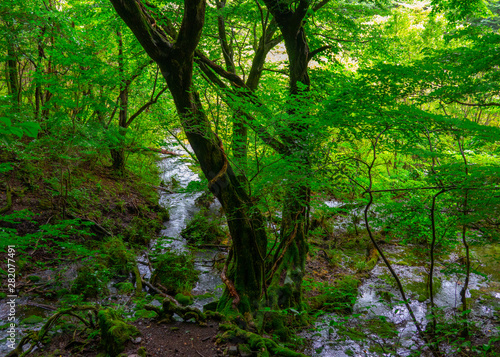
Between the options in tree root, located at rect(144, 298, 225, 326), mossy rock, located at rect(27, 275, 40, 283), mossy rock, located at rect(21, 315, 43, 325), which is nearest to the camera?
mossy rock, located at rect(21, 315, 43, 325)

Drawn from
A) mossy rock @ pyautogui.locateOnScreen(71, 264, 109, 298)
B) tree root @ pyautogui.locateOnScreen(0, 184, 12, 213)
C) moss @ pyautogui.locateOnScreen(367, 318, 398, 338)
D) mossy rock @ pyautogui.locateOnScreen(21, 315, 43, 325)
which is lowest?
mossy rock @ pyautogui.locateOnScreen(21, 315, 43, 325)

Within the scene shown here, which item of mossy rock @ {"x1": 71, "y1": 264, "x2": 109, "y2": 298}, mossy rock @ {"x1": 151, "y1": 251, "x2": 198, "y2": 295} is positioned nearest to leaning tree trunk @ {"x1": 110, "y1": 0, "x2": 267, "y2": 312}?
mossy rock @ {"x1": 151, "y1": 251, "x2": 198, "y2": 295}

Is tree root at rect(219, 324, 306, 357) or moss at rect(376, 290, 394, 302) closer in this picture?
tree root at rect(219, 324, 306, 357)

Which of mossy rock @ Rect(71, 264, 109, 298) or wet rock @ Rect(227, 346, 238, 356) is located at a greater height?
wet rock @ Rect(227, 346, 238, 356)

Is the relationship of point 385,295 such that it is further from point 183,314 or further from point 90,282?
point 90,282

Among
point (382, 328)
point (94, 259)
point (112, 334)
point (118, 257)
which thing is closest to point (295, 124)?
point (112, 334)

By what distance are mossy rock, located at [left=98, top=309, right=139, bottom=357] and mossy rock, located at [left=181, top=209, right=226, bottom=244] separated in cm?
507

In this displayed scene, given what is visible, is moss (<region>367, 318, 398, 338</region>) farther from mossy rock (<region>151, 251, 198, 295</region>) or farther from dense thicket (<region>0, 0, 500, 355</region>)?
mossy rock (<region>151, 251, 198, 295</region>)

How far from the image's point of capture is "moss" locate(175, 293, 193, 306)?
520 cm

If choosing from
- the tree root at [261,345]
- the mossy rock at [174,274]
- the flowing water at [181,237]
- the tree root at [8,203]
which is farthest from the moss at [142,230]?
the tree root at [261,345]

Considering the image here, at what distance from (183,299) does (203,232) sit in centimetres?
341

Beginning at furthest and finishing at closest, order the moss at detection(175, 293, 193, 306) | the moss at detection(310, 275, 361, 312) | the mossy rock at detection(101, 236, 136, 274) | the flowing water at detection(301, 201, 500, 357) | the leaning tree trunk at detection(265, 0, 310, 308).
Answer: the mossy rock at detection(101, 236, 136, 274) → the moss at detection(310, 275, 361, 312) → the moss at detection(175, 293, 193, 306) → the leaning tree trunk at detection(265, 0, 310, 308) → the flowing water at detection(301, 201, 500, 357)

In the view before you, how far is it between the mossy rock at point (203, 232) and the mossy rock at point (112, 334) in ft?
16.6

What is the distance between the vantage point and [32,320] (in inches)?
157
